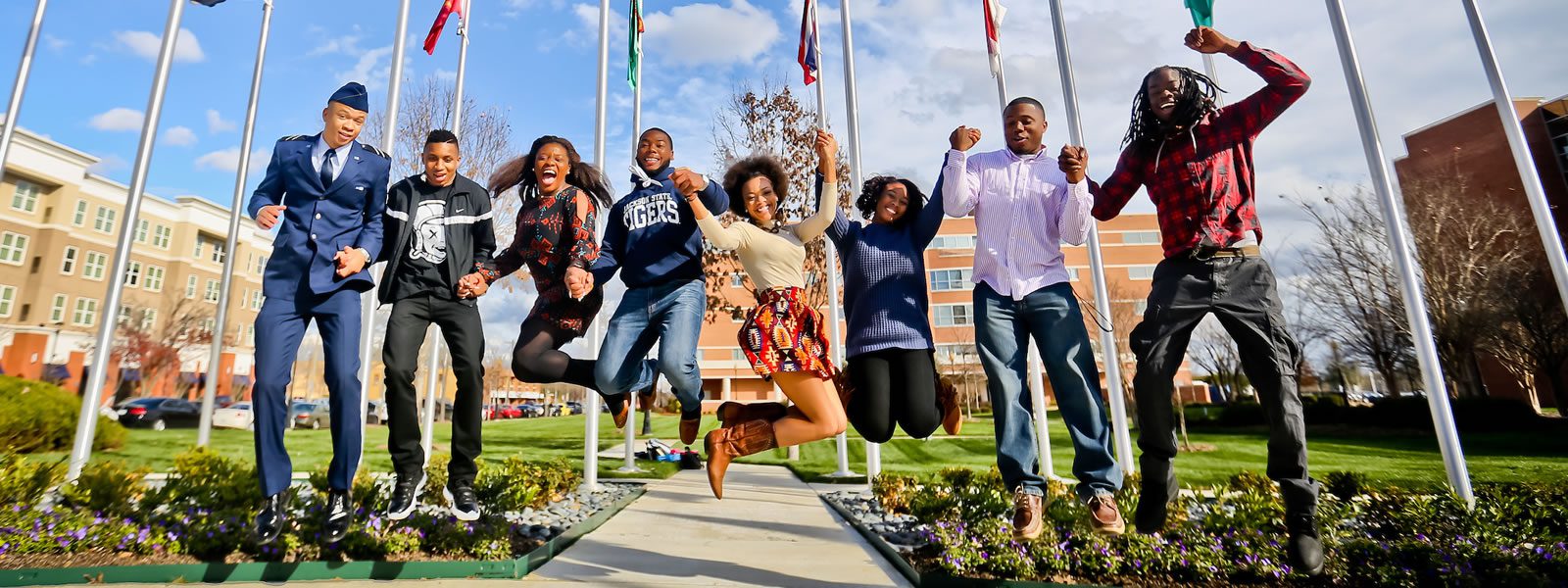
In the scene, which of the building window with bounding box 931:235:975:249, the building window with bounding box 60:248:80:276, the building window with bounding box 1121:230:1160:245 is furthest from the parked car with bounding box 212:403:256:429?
the building window with bounding box 1121:230:1160:245

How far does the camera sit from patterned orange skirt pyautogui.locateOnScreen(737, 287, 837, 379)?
3834 mm

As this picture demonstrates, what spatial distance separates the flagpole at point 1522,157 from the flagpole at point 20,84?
40.3 feet

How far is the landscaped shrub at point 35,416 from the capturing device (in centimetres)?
1080

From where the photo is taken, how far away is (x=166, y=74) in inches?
259

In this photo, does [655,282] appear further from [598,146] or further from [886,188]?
[598,146]

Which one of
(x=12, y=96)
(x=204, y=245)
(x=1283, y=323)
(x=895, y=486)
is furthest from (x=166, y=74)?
(x=204, y=245)

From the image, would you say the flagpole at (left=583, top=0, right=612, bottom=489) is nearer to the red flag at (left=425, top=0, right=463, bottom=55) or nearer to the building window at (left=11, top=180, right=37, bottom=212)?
the red flag at (left=425, top=0, right=463, bottom=55)

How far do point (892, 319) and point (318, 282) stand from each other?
136 inches

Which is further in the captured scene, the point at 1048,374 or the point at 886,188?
the point at 886,188

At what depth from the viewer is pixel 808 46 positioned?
30.3ft

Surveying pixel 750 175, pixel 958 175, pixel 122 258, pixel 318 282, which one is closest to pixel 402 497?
pixel 318 282

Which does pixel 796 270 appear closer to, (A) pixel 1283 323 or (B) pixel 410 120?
(A) pixel 1283 323

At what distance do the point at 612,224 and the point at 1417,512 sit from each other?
20.6 feet

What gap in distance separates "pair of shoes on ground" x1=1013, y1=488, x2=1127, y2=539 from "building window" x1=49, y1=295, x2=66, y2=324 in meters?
46.4
